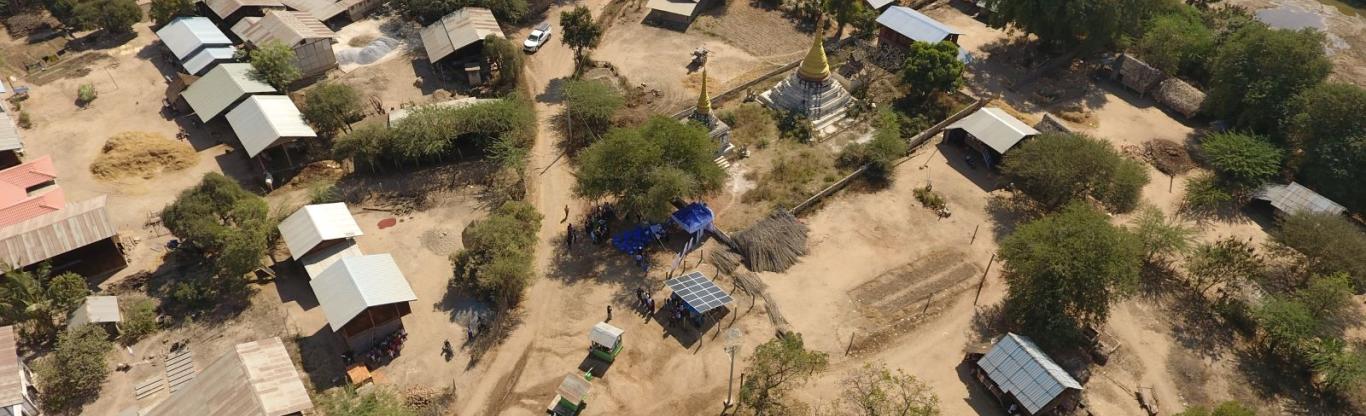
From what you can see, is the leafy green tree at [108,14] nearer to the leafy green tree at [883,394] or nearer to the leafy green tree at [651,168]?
the leafy green tree at [651,168]

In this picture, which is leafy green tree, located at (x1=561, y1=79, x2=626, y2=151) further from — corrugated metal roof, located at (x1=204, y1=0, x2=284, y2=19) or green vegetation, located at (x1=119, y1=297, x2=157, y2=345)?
corrugated metal roof, located at (x1=204, y1=0, x2=284, y2=19)

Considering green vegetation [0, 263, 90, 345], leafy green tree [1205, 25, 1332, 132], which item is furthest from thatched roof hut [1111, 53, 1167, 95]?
green vegetation [0, 263, 90, 345]

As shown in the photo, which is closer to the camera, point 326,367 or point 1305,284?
point 326,367

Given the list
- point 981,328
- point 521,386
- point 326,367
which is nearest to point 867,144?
point 981,328

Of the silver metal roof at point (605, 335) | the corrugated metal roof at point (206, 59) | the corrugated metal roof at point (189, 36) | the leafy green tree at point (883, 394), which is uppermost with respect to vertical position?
the corrugated metal roof at point (189, 36)

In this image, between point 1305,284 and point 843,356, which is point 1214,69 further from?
point 843,356

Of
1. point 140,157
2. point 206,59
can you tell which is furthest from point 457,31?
point 140,157

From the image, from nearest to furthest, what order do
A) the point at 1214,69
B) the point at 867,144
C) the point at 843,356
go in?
the point at 843,356, the point at 867,144, the point at 1214,69

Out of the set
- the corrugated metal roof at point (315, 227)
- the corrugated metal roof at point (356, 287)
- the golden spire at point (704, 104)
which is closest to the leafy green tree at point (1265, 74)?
the golden spire at point (704, 104)
